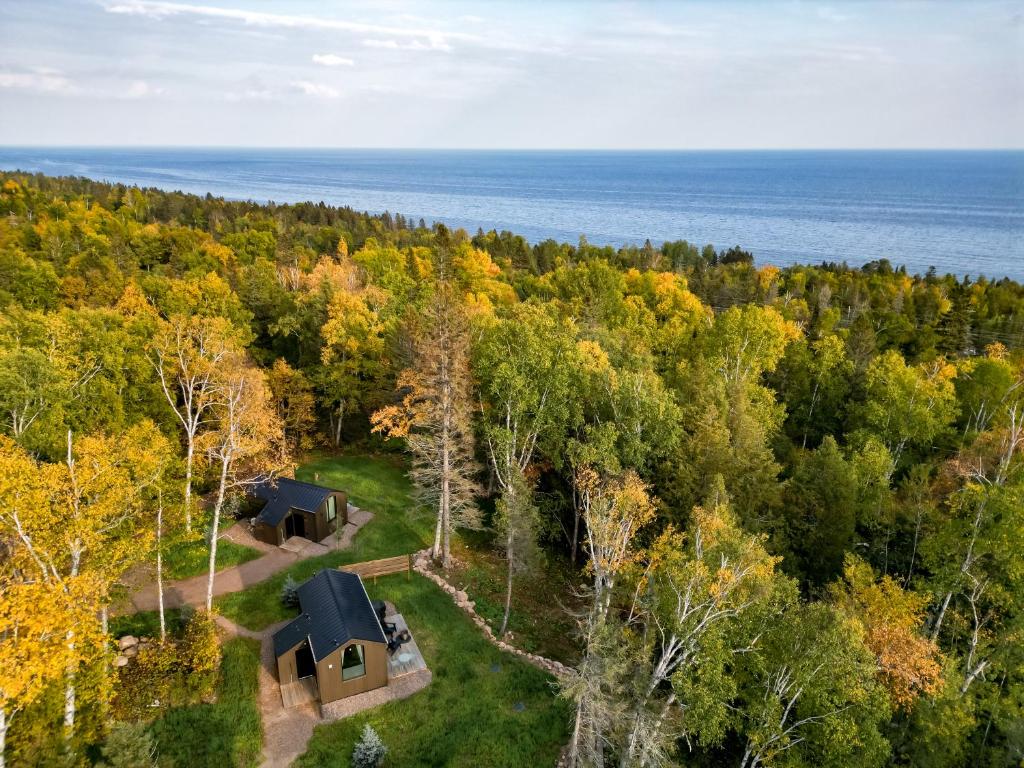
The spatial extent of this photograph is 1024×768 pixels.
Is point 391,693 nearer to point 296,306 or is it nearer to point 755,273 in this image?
point 296,306

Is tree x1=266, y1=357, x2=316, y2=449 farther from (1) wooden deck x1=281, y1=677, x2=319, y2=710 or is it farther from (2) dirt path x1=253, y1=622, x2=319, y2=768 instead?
(1) wooden deck x1=281, y1=677, x2=319, y2=710

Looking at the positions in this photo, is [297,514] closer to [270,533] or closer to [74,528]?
[270,533]

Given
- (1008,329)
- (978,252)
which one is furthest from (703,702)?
(978,252)

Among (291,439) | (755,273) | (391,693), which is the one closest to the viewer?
(391,693)

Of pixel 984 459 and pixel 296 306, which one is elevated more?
pixel 296 306

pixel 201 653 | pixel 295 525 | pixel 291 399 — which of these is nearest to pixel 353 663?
pixel 201 653

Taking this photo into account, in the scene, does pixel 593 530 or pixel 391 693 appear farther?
pixel 391 693
